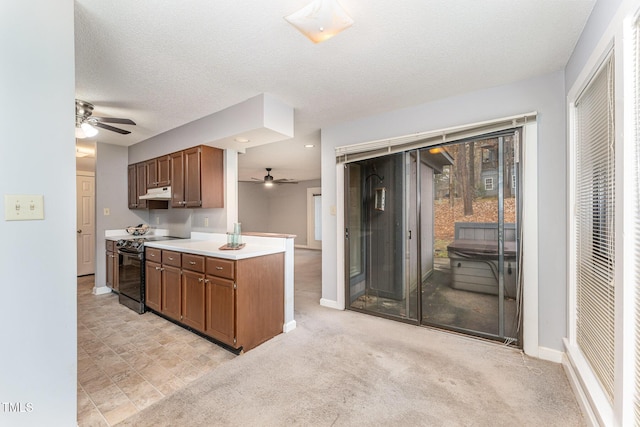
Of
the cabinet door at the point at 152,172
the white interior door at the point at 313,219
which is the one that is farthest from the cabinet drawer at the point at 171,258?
the white interior door at the point at 313,219

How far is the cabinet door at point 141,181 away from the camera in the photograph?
421 cm

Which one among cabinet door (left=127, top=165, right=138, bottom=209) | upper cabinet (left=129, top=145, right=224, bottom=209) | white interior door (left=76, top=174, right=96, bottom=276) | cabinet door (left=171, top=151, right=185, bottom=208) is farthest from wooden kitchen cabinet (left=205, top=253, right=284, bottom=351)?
white interior door (left=76, top=174, right=96, bottom=276)

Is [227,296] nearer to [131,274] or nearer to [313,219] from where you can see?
[131,274]

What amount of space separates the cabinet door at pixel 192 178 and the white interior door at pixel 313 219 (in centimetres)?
542

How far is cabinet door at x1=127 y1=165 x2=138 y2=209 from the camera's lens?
4.38 m

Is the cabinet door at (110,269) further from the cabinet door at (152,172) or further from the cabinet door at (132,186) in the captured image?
the cabinet door at (152,172)

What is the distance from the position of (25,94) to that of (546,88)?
11.2 feet

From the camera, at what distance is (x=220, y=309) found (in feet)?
8.04

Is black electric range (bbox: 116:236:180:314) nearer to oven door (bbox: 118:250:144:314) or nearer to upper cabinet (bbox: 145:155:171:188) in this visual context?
oven door (bbox: 118:250:144:314)

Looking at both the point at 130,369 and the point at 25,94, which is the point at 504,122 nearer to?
the point at 25,94

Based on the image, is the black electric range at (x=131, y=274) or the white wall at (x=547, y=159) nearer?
the white wall at (x=547, y=159)

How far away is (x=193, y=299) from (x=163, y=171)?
213 centimetres

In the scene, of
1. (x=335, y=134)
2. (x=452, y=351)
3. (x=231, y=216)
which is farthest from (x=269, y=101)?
(x=452, y=351)

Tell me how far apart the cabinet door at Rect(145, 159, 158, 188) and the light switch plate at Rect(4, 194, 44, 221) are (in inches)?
118
